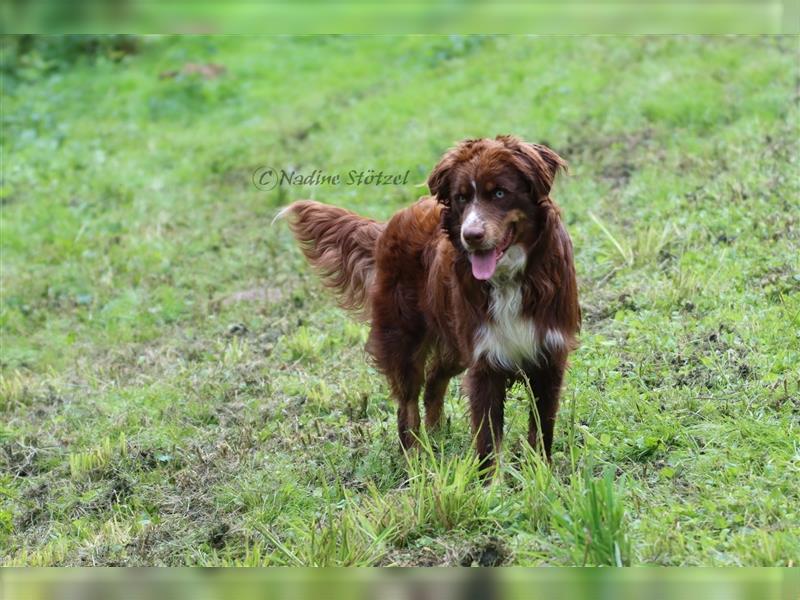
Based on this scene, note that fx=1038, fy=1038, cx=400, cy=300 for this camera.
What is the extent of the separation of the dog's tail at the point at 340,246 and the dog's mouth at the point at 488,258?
157cm

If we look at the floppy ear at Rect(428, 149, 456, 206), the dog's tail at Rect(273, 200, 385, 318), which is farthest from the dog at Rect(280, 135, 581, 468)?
the dog's tail at Rect(273, 200, 385, 318)

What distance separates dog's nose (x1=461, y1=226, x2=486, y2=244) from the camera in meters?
4.52

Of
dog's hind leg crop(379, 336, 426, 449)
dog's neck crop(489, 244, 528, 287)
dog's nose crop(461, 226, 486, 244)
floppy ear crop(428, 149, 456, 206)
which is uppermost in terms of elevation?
floppy ear crop(428, 149, 456, 206)

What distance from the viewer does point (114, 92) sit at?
46.2ft

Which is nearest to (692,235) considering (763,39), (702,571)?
(702,571)

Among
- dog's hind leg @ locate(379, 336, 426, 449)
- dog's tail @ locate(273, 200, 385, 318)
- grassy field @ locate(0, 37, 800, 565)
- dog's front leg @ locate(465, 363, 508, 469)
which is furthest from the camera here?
dog's tail @ locate(273, 200, 385, 318)

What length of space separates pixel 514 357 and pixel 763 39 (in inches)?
321

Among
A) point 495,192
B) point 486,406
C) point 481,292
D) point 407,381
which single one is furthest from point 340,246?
point 495,192

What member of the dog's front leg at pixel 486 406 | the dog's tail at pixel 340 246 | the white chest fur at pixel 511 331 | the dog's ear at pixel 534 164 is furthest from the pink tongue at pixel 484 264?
the dog's tail at pixel 340 246

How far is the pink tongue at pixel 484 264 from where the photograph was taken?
4668 mm

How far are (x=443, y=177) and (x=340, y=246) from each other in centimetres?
165

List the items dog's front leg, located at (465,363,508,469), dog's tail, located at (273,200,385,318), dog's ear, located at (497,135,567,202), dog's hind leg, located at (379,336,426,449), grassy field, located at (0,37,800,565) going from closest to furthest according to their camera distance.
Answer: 1. grassy field, located at (0,37,800,565)
2. dog's ear, located at (497,135,567,202)
3. dog's front leg, located at (465,363,508,469)
4. dog's hind leg, located at (379,336,426,449)
5. dog's tail, located at (273,200,385,318)

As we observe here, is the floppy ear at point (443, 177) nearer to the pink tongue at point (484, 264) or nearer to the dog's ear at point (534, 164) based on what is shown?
the dog's ear at point (534, 164)

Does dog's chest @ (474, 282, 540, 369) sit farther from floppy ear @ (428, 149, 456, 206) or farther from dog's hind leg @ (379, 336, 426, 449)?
dog's hind leg @ (379, 336, 426, 449)
